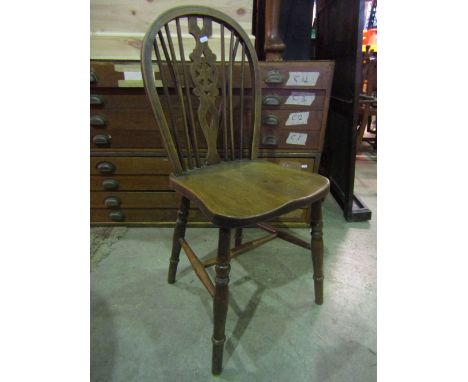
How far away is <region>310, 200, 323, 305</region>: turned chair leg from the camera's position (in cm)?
100

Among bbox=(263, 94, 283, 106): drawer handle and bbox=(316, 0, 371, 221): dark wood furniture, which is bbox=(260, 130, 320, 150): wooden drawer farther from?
bbox=(316, 0, 371, 221): dark wood furniture

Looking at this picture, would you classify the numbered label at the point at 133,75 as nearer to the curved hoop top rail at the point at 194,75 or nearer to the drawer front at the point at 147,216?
the curved hoop top rail at the point at 194,75

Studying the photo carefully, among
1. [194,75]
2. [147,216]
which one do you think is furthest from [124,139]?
[194,75]

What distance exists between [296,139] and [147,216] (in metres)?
0.93

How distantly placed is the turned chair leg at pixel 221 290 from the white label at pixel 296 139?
0.88 m

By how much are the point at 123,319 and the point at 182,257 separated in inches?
16.0

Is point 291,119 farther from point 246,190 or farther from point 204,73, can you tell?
point 246,190

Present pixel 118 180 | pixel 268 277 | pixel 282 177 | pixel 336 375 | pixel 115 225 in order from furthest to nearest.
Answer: pixel 115 225
pixel 118 180
pixel 268 277
pixel 282 177
pixel 336 375

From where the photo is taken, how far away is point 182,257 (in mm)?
1417

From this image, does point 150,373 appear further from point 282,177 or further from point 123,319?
point 282,177

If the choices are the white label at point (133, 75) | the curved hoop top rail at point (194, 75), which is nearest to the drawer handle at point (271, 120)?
the curved hoop top rail at point (194, 75)

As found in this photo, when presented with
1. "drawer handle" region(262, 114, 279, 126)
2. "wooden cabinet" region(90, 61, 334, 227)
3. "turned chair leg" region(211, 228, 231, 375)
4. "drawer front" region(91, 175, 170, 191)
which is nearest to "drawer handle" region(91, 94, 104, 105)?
"wooden cabinet" region(90, 61, 334, 227)

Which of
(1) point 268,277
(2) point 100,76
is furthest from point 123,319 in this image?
(2) point 100,76

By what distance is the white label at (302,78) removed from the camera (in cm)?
137
